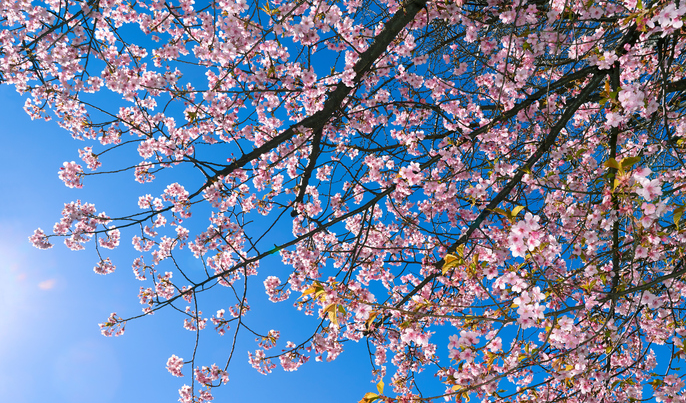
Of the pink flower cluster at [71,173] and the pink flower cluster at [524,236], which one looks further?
the pink flower cluster at [71,173]

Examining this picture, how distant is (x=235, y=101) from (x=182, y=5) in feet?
3.41

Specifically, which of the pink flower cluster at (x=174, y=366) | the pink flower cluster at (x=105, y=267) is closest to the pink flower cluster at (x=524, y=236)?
the pink flower cluster at (x=174, y=366)

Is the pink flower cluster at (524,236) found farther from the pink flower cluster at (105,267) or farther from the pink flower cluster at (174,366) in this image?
the pink flower cluster at (105,267)

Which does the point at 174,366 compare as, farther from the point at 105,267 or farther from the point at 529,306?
the point at 529,306

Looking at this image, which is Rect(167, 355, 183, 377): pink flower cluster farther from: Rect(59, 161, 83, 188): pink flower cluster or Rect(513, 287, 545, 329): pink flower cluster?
Rect(513, 287, 545, 329): pink flower cluster

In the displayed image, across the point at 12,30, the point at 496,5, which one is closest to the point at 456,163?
the point at 496,5

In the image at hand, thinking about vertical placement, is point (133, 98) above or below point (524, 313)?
above

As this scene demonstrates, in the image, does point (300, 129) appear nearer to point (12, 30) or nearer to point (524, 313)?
point (524, 313)

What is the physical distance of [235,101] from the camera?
4059 millimetres

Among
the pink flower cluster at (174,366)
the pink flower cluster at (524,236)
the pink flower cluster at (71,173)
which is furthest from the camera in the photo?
the pink flower cluster at (174,366)

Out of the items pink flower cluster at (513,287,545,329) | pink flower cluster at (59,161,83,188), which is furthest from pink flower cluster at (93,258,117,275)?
pink flower cluster at (513,287,545,329)

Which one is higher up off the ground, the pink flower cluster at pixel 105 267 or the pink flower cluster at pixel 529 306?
the pink flower cluster at pixel 105 267

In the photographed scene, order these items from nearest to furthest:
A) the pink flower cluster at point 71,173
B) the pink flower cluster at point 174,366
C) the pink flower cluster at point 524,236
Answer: the pink flower cluster at point 524,236 < the pink flower cluster at point 71,173 < the pink flower cluster at point 174,366

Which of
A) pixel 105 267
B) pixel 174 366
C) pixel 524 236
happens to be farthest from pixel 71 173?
pixel 524 236
